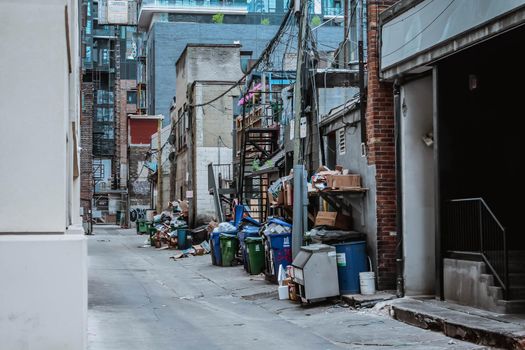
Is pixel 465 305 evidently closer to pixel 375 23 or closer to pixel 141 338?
pixel 141 338

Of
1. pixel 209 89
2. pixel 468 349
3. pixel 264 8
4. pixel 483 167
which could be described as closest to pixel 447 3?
pixel 483 167

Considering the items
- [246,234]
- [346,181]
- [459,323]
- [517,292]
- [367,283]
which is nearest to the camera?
[459,323]

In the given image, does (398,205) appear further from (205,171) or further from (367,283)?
(205,171)

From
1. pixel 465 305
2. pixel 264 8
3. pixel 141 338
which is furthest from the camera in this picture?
pixel 264 8

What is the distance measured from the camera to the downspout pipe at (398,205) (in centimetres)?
1404

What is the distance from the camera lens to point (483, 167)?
534 inches

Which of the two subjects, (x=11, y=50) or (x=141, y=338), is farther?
(x=141, y=338)

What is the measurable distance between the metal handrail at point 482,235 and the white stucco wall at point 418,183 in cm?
98

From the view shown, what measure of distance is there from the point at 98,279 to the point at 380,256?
8.95m

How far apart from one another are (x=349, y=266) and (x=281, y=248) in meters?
3.73

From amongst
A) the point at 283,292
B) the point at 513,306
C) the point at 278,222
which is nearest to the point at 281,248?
the point at 278,222

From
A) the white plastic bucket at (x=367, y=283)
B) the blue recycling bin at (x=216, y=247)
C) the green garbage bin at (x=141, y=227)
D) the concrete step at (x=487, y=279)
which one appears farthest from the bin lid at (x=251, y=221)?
the green garbage bin at (x=141, y=227)

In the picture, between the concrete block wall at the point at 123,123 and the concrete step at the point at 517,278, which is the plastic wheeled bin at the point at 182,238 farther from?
the concrete block wall at the point at 123,123

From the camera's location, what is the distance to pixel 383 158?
15.0m
